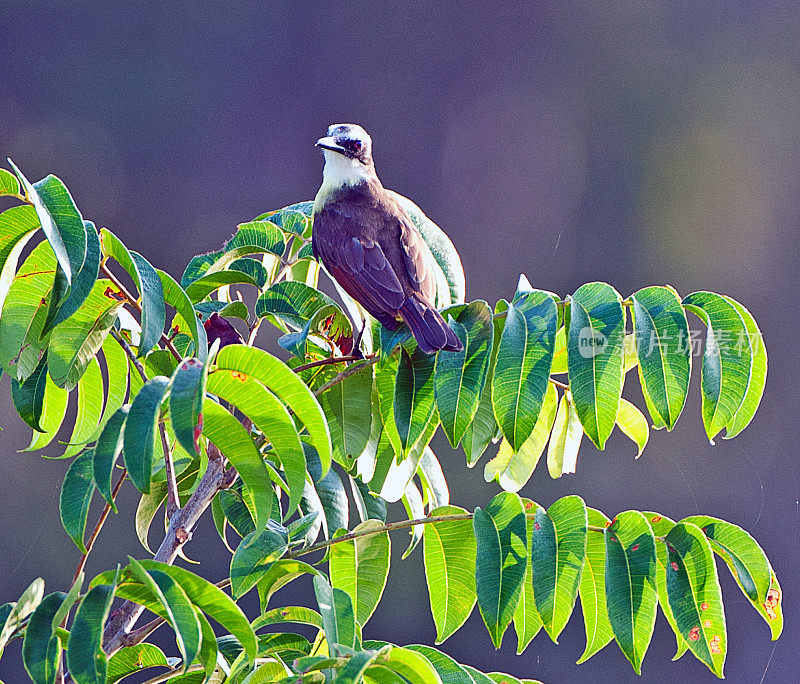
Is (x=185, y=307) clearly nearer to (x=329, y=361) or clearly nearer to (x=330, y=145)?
(x=329, y=361)

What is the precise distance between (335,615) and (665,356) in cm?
39

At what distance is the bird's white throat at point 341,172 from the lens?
1468 mm

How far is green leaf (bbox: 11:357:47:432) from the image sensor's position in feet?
2.83

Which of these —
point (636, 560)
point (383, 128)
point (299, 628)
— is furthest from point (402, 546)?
point (636, 560)

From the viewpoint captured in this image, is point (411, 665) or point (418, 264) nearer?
point (411, 665)

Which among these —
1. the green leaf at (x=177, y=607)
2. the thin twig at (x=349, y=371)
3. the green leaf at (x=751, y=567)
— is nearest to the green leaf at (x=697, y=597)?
the green leaf at (x=751, y=567)

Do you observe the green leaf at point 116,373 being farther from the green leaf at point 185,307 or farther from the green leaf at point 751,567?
the green leaf at point 751,567

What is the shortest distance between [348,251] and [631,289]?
1.91m

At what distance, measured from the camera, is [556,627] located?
2.67 feet

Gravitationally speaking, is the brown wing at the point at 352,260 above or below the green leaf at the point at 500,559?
above

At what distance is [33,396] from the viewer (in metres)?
0.87

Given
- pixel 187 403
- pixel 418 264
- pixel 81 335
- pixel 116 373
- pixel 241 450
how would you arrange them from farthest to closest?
pixel 418 264
pixel 116 373
pixel 81 335
pixel 241 450
pixel 187 403

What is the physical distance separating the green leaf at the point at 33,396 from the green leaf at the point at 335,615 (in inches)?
13.0

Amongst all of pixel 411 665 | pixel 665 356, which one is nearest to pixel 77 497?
pixel 411 665
